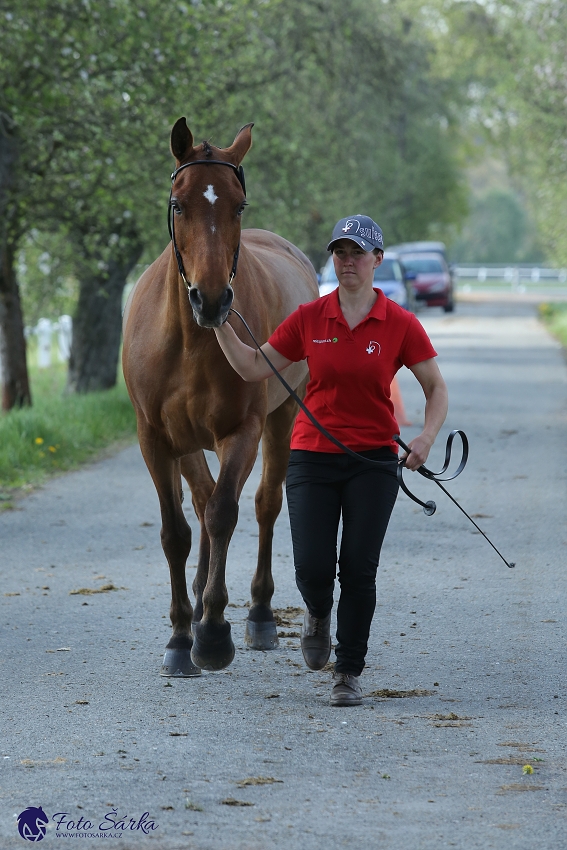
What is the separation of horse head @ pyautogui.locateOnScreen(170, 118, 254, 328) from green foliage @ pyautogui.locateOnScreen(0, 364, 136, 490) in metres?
5.44

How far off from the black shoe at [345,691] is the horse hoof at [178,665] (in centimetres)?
78

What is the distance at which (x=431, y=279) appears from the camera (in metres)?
41.7

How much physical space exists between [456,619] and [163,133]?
29.8 feet

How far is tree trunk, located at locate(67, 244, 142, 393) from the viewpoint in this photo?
678 inches

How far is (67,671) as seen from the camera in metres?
5.59

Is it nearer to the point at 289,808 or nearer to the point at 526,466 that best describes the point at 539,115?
the point at 526,466

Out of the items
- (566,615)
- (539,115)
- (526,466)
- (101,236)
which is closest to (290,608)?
(566,615)

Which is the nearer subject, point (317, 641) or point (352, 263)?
Result: point (352, 263)

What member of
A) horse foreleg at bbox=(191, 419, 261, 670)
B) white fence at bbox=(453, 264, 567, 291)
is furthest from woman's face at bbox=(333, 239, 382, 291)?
white fence at bbox=(453, 264, 567, 291)

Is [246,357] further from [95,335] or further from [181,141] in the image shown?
[95,335]

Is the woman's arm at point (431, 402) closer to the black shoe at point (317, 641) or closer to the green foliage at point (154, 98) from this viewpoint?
the black shoe at point (317, 641)

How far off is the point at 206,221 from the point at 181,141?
45 centimetres

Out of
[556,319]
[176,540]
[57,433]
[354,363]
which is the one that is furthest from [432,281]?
[354,363]

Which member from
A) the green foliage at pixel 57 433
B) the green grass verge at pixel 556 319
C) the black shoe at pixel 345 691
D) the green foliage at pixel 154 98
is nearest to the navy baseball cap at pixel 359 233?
the black shoe at pixel 345 691
